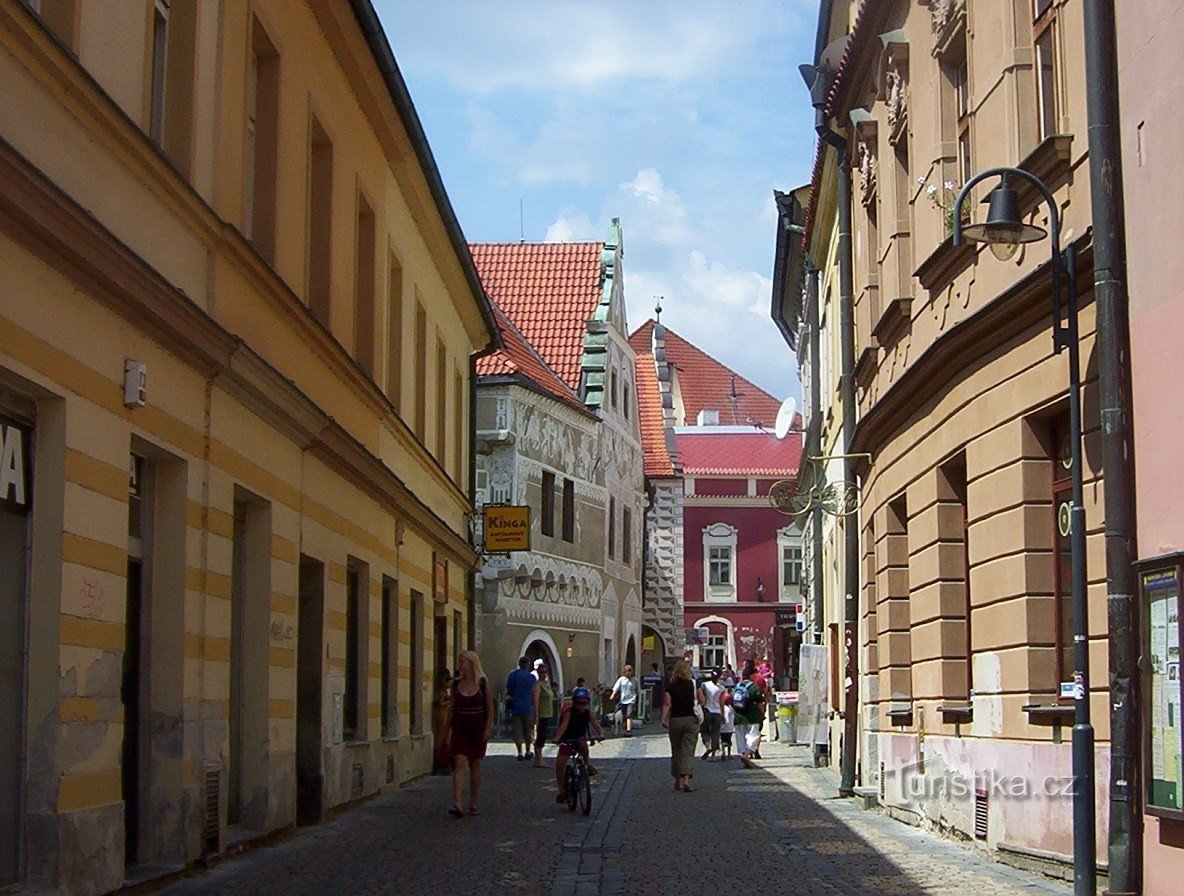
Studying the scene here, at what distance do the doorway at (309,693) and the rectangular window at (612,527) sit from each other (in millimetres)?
34087

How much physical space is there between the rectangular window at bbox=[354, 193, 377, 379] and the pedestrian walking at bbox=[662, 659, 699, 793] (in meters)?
6.32

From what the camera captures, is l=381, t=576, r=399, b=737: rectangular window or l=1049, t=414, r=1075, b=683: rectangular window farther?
l=381, t=576, r=399, b=737: rectangular window

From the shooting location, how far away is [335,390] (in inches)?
738

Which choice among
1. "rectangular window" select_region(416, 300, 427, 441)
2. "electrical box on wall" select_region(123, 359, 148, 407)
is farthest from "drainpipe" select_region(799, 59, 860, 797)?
"electrical box on wall" select_region(123, 359, 148, 407)

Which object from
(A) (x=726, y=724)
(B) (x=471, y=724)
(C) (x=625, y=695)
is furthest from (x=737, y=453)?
(B) (x=471, y=724)

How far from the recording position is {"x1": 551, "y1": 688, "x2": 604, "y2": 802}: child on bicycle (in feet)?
64.7

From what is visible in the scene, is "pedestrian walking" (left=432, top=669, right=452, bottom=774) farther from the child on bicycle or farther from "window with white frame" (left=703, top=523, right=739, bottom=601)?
"window with white frame" (left=703, top=523, right=739, bottom=601)

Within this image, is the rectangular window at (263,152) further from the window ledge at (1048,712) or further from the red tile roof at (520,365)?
the red tile roof at (520,365)

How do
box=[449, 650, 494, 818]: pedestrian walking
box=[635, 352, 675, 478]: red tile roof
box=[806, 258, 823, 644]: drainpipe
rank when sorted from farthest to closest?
1. box=[635, 352, 675, 478]: red tile roof
2. box=[806, 258, 823, 644]: drainpipe
3. box=[449, 650, 494, 818]: pedestrian walking

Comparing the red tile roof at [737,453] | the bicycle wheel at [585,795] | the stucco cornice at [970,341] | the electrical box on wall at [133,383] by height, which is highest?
the red tile roof at [737,453]

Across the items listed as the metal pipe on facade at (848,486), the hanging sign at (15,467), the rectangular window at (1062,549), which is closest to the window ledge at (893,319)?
the metal pipe on facade at (848,486)

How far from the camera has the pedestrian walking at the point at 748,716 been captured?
1198 inches

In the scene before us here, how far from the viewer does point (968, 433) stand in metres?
15.4

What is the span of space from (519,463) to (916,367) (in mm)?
27537
